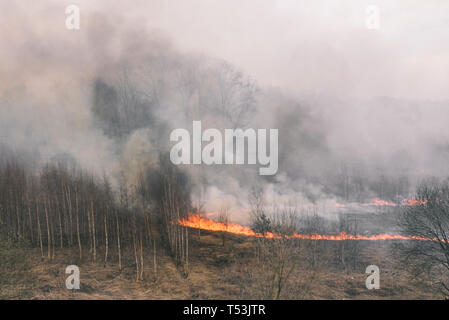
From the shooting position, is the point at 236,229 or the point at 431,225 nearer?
the point at 431,225

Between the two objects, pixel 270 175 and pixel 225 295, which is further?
pixel 270 175

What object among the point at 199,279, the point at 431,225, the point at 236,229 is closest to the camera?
the point at 199,279

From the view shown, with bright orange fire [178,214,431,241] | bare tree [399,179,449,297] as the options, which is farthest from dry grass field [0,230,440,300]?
bright orange fire [178,214,431,241]

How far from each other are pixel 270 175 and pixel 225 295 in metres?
26.3

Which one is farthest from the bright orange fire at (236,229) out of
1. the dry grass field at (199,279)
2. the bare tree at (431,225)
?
the bare tree at (431,225)

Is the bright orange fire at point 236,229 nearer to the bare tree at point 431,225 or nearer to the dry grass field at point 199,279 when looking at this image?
the dry grass field at point 199,279

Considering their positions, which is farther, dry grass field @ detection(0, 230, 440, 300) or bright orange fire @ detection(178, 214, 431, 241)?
bright orange fire @ detection(178, 214, 431, 241)

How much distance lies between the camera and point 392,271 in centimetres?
3008

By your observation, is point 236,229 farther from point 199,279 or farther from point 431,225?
point 431,225

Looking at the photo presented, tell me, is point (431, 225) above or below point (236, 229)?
above

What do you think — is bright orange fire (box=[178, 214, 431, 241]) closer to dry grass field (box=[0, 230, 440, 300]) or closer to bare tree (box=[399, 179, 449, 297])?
dry grass field (box=[0, 230, 440, 300])

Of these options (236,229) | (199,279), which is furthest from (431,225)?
(199,279)
